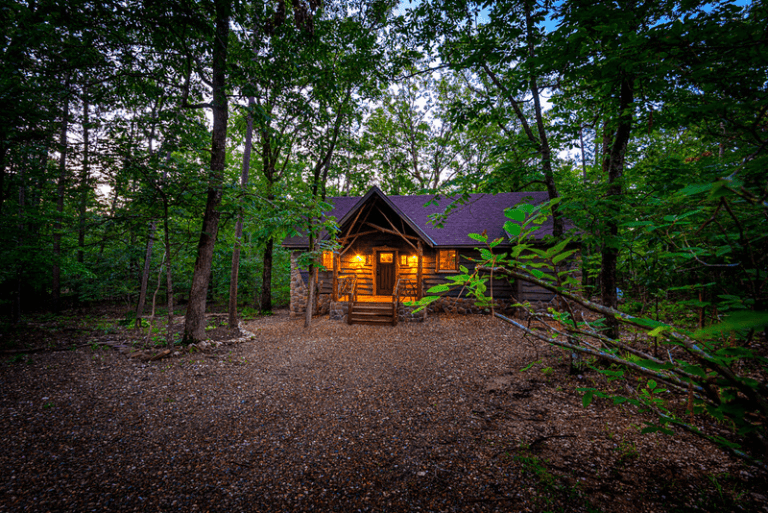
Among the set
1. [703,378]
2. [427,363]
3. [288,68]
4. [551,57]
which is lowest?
[427,363]

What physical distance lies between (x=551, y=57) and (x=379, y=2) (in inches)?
268

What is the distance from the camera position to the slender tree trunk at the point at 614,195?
145 inches

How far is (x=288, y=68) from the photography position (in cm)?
708

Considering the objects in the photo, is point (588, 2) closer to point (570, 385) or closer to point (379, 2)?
point (570, 385)

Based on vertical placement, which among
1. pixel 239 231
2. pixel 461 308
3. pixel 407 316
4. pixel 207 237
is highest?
pixel 239 231

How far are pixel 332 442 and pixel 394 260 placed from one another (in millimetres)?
10253

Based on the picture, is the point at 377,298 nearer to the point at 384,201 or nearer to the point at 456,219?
the point at 384,201

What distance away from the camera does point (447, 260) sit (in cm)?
1327

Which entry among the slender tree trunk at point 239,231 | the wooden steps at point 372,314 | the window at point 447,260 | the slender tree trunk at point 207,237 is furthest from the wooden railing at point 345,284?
the slender tree trunk at point 207,237

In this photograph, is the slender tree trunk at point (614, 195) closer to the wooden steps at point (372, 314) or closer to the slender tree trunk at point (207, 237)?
the wooden steps at point (372, 314)

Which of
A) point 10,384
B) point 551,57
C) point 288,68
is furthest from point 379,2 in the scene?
point 10,384

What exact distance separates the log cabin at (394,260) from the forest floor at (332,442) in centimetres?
597

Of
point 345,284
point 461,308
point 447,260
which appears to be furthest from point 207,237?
point 461,308

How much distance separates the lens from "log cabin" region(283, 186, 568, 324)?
11875 mm
